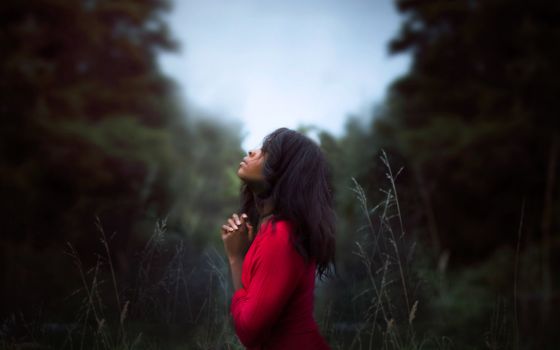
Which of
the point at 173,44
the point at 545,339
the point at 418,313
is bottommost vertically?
the point at 545,339

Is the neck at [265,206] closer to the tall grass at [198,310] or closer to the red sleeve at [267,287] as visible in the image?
the red sleeve at [267,287]

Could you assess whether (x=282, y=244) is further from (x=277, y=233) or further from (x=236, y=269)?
(x=236, y=269)

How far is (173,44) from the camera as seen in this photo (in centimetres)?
1566

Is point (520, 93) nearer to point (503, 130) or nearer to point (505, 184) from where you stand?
point (503, 130)

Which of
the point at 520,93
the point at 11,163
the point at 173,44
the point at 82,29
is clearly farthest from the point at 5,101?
the point at 520,93

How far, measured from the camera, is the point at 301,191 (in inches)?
76.4

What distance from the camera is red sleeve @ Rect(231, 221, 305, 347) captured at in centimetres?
177

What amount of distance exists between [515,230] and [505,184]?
108 centimetres

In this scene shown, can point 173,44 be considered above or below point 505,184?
above

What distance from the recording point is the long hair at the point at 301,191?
190 centimetres

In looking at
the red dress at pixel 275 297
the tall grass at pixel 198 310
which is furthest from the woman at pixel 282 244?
the tall grass at pixel 198 310

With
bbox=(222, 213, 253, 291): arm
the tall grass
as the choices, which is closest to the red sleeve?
bbox=(222, 213, 253, 291): arm

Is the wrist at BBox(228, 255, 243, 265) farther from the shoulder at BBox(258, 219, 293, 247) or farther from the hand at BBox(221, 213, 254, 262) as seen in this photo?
the shoulder at BBox(258, 219, 293, 247)

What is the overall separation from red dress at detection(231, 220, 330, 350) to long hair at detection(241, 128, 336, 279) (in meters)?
0.05
